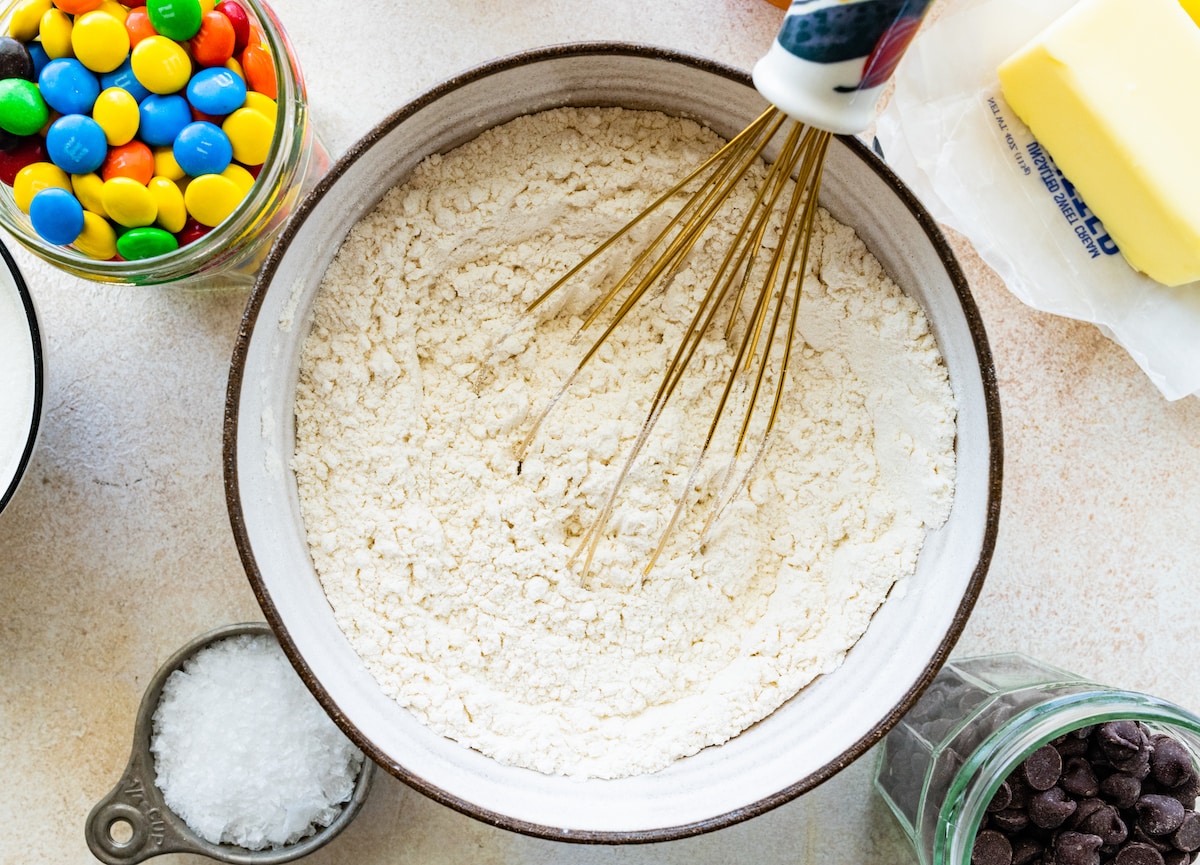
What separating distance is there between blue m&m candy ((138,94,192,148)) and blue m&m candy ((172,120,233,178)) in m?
0.01

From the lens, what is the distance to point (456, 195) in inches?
29.3

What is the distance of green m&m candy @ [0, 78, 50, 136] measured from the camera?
0.71 metres

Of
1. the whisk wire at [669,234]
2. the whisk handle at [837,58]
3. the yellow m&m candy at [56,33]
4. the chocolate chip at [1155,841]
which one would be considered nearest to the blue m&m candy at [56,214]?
the yellow m&m candy at [56,33]

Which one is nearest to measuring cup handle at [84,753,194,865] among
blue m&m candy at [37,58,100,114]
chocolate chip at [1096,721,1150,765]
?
blue m&m candy at [37,58,100,114]

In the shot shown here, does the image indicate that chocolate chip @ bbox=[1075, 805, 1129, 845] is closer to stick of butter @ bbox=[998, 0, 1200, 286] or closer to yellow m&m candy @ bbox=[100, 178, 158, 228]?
stick of butter @ bbox=[998, 0, 1200, 286]

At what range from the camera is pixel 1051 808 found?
0.72 metres

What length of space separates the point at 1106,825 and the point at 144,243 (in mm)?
808

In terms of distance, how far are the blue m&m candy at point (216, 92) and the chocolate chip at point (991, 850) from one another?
30.0 inches

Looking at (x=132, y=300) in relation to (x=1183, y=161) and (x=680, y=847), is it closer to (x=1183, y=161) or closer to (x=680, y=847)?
(x=680, y=847)

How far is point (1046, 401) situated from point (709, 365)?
32 cm

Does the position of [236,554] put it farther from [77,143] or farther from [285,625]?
[77,143]

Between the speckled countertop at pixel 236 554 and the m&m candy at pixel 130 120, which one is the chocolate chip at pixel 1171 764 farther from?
the m&m candy at pixel 130 120

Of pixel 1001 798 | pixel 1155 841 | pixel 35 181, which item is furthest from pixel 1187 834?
pixel 35 181

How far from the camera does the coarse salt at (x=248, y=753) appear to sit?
31.8 inches
